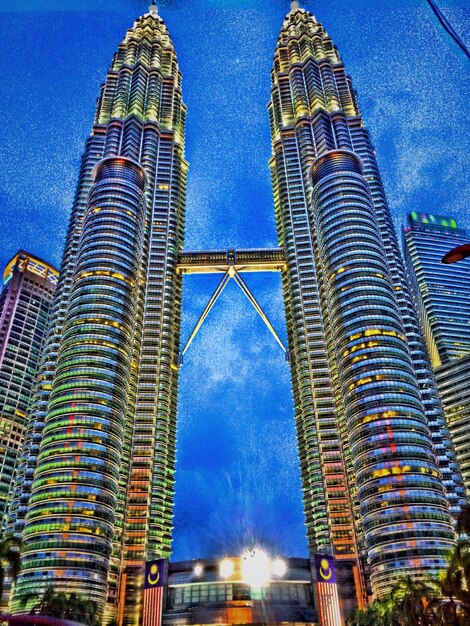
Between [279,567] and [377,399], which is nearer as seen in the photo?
[279,567]

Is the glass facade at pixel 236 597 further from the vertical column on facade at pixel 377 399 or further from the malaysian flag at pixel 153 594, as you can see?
the vertical column on facade at pixel 377 399

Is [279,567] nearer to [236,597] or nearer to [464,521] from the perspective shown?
[236,597]

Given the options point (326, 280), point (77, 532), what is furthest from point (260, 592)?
point (326, 280)

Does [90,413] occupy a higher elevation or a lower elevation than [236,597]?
higher

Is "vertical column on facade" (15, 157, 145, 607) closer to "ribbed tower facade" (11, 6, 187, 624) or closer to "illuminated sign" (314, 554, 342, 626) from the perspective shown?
"ribbed tower facade" (11, 6, 187, 624)

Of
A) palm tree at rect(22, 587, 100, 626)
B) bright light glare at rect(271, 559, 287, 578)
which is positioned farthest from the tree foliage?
palm tree at rect(22, 587, 100, 626)

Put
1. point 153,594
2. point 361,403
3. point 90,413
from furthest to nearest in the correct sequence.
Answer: point 90,413
point 361,403
point 153,594

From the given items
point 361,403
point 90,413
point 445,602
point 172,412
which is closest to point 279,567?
point 445,602
